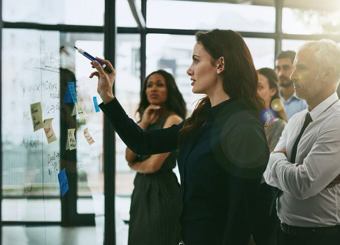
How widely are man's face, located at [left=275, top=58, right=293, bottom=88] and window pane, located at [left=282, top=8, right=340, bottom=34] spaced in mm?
1934

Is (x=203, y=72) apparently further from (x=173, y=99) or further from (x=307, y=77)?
(x=173, y=99)

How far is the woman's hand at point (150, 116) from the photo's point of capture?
2.90m

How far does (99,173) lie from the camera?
8.54 feet

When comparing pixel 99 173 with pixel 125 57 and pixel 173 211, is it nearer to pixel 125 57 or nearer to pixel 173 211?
pixel 173 211

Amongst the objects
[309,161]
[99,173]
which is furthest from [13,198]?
[99,173]

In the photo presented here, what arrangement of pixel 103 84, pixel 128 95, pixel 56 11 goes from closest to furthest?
pixel 56 11
pixel 103 84
pixel 128 95

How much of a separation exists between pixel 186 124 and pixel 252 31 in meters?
3.61

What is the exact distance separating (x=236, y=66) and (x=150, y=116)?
1.49 metres

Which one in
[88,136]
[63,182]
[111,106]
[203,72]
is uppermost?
[203,72]

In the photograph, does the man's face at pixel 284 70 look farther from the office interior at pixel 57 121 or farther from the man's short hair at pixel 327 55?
the man's short hair at pixel 327 55

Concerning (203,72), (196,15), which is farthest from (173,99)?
(196,15)

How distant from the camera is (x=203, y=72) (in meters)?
1.54

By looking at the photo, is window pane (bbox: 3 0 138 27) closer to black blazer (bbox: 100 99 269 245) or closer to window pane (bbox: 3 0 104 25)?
window pane (bbox: 3 0 104 25)

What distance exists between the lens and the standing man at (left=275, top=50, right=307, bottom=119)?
327 centimetres
